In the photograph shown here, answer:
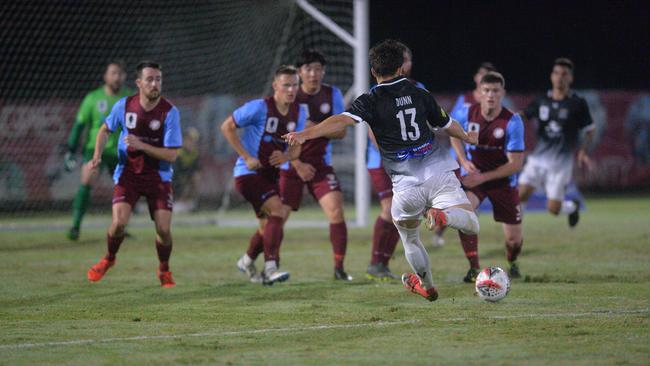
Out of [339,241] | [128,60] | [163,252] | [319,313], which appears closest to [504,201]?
[339,241]

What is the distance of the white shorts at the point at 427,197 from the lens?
24.5 ft

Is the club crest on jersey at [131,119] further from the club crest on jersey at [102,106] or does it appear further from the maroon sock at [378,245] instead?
the club crest on jersey at [102,106]

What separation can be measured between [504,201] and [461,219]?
8.63 feet

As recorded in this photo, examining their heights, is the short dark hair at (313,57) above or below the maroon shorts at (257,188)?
above

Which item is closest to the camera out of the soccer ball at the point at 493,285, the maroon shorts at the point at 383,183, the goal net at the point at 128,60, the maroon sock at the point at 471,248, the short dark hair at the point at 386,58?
the short dark hair at the point at 386,58

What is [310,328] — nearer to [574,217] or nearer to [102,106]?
[102,106]

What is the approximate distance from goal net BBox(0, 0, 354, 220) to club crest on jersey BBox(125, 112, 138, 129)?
270 inches

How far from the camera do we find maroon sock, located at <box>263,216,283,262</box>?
31.4 ft

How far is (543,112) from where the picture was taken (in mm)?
13375

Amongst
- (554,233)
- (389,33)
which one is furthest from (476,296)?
(389,33)

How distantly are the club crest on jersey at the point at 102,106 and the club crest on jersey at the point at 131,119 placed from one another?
491 cm

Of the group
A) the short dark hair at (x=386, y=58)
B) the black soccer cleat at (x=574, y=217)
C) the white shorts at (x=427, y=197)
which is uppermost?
the short dark hair at (x=386, y=58)

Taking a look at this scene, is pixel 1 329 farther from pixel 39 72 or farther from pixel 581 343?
pixel 39 72

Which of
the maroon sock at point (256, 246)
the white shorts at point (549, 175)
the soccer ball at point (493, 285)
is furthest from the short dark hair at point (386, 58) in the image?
the white shorts at point (549, 175)
